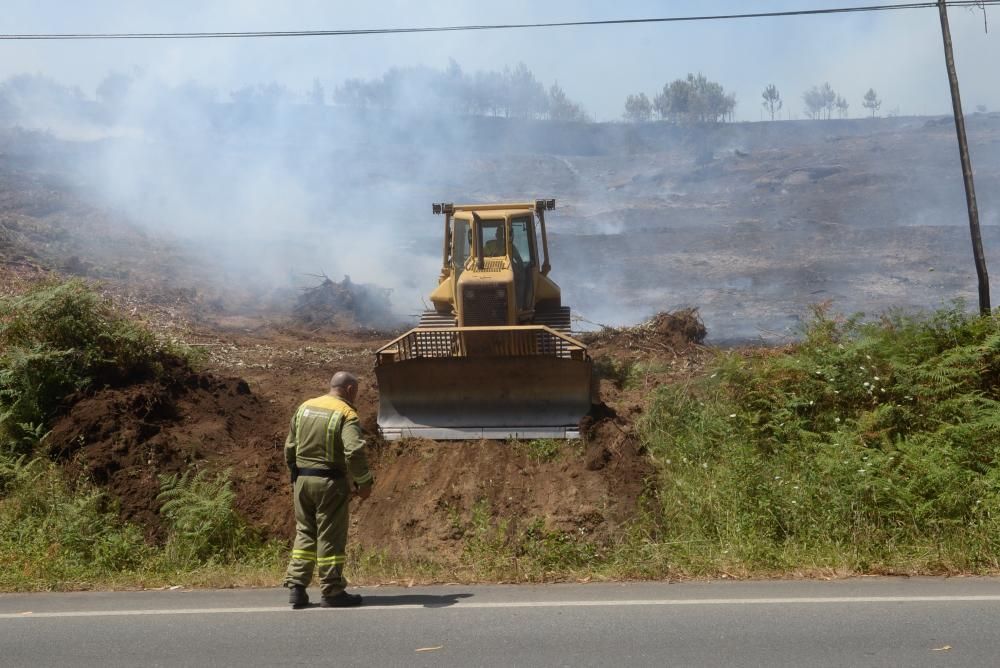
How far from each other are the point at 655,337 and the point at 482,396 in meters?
5.65

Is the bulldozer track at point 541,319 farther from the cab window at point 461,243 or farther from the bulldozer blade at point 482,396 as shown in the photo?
the bulldozer blade at point 482,396

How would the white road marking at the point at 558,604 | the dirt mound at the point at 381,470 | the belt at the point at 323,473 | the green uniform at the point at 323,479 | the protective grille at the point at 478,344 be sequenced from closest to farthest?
the white road marking at the point at 558,604 → the green uniform at the point at 323,479 → the belt at the point at 323,473 → the dirt mound at the point at 381,470 → the protective grille at the point at 478,344

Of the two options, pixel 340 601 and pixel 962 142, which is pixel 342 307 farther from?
pixel 340 601

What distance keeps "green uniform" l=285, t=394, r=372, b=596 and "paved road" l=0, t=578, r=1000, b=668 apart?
38 centimetres

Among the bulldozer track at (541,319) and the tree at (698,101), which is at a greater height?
the tree at (698,101)

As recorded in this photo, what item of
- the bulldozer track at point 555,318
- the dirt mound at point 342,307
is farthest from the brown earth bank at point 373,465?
the dirt mound at point 342,307

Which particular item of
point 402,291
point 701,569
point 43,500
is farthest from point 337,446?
point 402,291

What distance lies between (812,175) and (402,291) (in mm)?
27026

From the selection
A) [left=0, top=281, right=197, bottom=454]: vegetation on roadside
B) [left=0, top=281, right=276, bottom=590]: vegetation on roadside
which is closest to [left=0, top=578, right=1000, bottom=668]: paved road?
[left=0, top=281, right=276, bottom=590]: vegetation on roadside

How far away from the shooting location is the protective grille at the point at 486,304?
1298 centimetres

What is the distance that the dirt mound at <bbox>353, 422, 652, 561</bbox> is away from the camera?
984cm

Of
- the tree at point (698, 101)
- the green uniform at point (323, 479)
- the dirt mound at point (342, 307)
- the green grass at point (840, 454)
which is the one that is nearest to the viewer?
the green uniform at point (323, 479)

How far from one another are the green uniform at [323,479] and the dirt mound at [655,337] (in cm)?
935

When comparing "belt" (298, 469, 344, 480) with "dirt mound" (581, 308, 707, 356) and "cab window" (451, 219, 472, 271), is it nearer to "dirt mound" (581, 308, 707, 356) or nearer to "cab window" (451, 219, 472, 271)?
"cab window" (451, 219, 472, 271)
